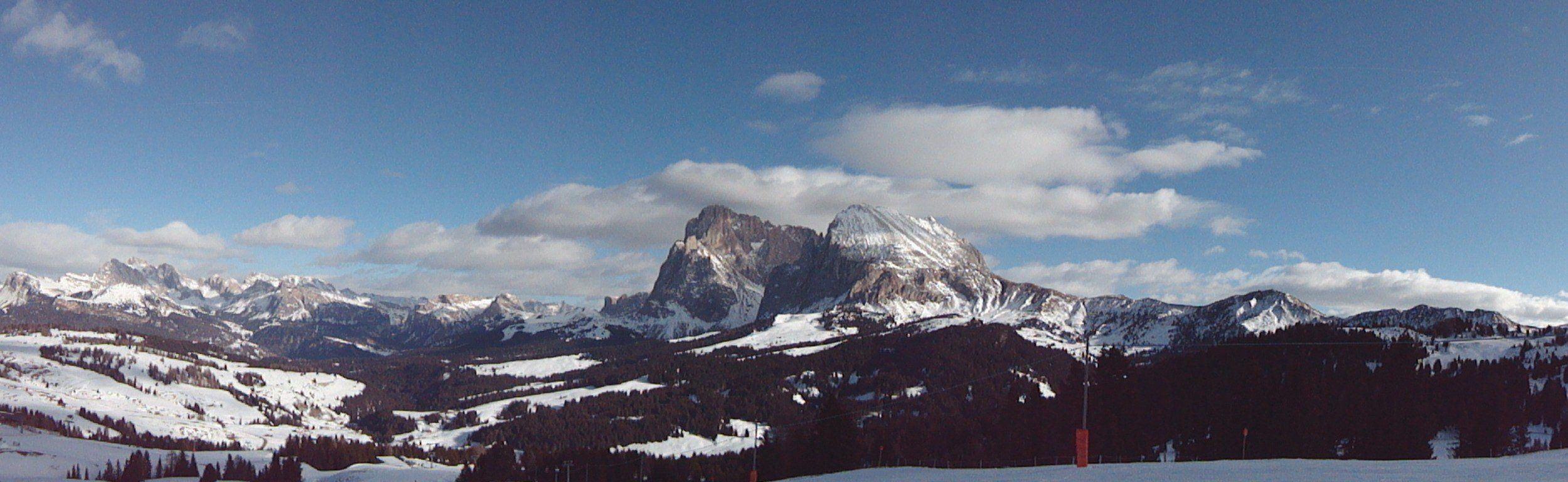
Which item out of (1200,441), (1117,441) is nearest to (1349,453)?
(1200,441)

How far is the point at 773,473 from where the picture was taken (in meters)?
154

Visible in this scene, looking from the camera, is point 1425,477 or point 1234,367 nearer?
point 1425,477

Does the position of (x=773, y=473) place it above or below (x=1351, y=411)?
below

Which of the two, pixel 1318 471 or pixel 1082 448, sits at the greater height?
pixel 1318 471

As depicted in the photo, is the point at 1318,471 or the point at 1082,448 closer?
the point at 1318,471

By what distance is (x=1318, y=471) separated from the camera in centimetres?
4025

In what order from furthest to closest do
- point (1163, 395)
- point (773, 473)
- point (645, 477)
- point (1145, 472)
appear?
point (645, 477) → point (773, 473) → point (1163, 395) → point (1145, 472)

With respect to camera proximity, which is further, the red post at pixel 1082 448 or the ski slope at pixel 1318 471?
the red post at pixel 1082 448

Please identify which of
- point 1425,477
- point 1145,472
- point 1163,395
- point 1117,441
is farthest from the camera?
point 1163,395

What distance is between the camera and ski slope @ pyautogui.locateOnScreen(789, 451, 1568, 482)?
36.0 m

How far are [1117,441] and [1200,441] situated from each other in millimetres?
12483

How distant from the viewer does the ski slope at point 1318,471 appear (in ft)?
A: 118

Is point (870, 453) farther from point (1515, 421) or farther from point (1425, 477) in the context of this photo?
point (1425, 477)

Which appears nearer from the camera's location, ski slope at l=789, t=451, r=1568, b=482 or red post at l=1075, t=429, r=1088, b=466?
ski slope at l=789, t=451, r=1568, b=482
